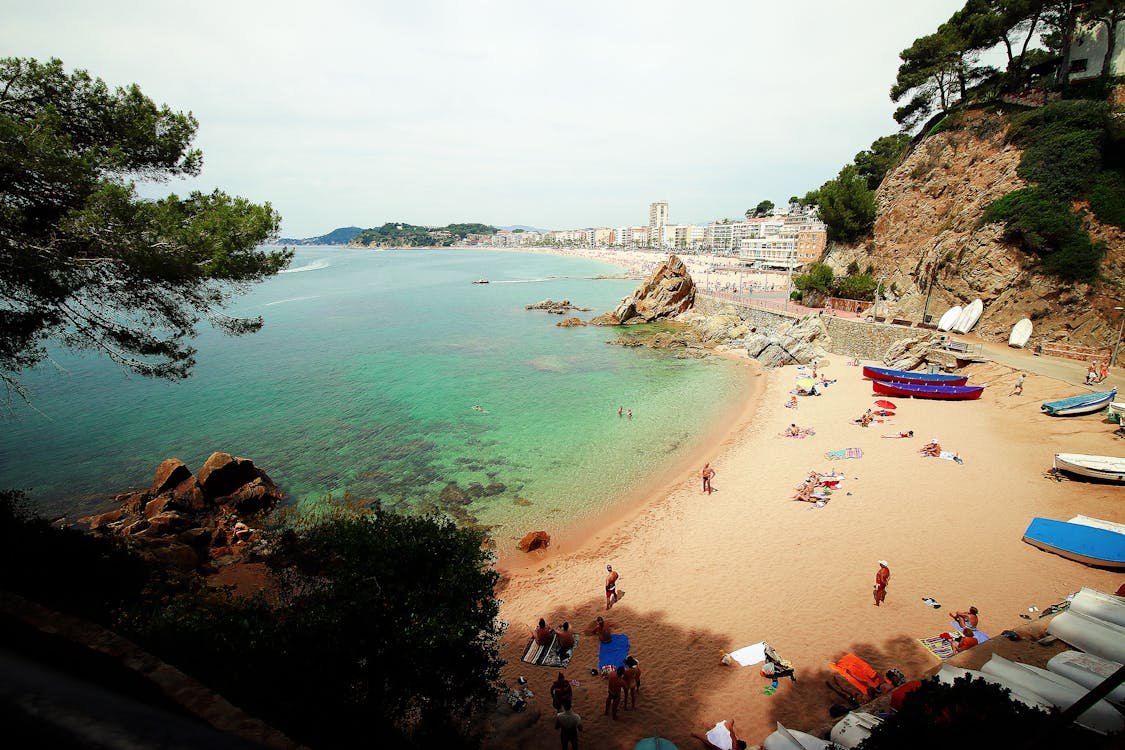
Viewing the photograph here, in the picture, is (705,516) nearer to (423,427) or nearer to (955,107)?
(423,427)

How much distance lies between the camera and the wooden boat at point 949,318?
29.4 metres

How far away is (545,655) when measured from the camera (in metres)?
10.8

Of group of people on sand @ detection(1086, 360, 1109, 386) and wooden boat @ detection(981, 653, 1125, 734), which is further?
group of people on sand @ detection(1086, 360, 1109, 386)

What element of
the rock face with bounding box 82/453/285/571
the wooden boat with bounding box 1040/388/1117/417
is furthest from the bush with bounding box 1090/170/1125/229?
the rock face with bounding box 82/453/285/571

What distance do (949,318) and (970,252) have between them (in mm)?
4000

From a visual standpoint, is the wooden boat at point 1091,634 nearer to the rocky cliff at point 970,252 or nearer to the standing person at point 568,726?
the standing person at point 568,726

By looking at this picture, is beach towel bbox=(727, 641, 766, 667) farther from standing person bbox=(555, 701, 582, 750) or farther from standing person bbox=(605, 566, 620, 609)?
standing person bbox=(555, 701, 582, 750)

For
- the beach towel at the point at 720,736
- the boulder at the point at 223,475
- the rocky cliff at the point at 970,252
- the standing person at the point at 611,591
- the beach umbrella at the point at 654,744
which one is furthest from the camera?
the rocky cliff at the point at 970,252

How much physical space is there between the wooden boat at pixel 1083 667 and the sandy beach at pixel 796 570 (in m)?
1.89

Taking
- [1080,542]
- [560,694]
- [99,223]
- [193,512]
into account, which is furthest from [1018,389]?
[193,512]

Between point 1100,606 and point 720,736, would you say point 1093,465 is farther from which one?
point 720,736

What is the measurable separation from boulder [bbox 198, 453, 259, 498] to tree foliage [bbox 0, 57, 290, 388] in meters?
4.88

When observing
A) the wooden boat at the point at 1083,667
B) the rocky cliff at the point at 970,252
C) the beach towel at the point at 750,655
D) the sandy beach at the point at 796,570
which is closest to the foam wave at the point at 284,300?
the sandy beach at the point at 796,570

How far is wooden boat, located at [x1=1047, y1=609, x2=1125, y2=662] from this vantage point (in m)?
8.23
